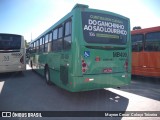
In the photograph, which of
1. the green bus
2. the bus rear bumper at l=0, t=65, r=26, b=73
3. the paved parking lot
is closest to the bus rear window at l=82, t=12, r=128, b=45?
the green bus

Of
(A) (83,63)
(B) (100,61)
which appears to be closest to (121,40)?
(B) (100,61)

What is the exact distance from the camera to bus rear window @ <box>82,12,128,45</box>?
233 inches

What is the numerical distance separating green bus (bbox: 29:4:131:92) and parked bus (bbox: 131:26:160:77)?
323 cm

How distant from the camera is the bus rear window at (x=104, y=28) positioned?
5.92 m

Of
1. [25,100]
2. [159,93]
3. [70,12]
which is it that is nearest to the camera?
[70,12]

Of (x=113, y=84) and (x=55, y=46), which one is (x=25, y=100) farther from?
(x=113, y=84)

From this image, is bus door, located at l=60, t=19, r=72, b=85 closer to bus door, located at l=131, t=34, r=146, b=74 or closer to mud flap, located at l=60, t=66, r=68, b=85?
mud flap, located at l=60, t=66, r=68, b=85

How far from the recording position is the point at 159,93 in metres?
7.18

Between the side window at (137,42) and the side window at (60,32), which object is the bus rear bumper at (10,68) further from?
the side window at (137,42)

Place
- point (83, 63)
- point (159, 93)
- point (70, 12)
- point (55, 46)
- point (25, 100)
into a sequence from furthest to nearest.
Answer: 1. point (55, 46)
2. point (159, 93)
3. point (25, 100)
4. point (70, 12)
5. point (83, 63)

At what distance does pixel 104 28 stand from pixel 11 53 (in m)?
8.07

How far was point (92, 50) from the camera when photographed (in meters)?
5.94

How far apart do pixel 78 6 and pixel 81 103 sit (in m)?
3.27

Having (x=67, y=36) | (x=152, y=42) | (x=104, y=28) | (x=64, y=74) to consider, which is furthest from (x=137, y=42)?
(x=64, y=74)
